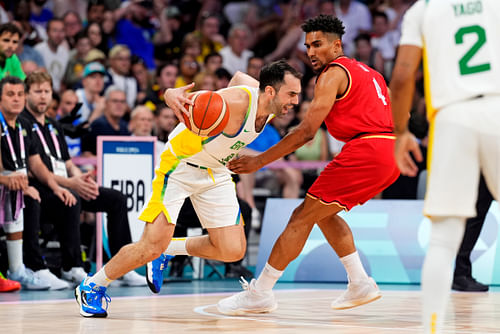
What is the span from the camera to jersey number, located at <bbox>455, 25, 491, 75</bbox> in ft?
12.6

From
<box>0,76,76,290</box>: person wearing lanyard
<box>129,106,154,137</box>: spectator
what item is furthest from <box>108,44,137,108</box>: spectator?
<box>0,76,76,290</box>: person wearing lanyard

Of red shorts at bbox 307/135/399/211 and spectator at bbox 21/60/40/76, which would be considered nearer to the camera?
red shorts at bbox 307/135/399/211

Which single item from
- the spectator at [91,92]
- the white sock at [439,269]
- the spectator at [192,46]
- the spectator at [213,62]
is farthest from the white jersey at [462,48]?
the spectator at [192,46]

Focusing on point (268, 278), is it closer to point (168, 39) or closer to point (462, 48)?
point (462, 48)

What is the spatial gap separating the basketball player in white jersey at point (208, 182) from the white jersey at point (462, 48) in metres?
2.13

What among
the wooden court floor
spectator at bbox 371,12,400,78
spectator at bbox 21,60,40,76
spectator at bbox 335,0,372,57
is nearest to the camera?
the wooden court floor

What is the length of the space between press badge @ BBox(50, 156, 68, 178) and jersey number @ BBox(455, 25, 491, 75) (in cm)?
609

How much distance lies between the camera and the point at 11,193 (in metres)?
8.46

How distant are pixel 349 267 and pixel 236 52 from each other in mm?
8271

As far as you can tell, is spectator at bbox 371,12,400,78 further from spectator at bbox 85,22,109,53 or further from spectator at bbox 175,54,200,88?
spectator at bbox 85,22,109,53

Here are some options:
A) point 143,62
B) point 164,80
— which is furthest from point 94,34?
point 164,80

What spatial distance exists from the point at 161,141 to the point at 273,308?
14.4ft

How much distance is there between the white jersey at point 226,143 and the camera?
5.93 m

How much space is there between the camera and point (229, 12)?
51.6 feet
